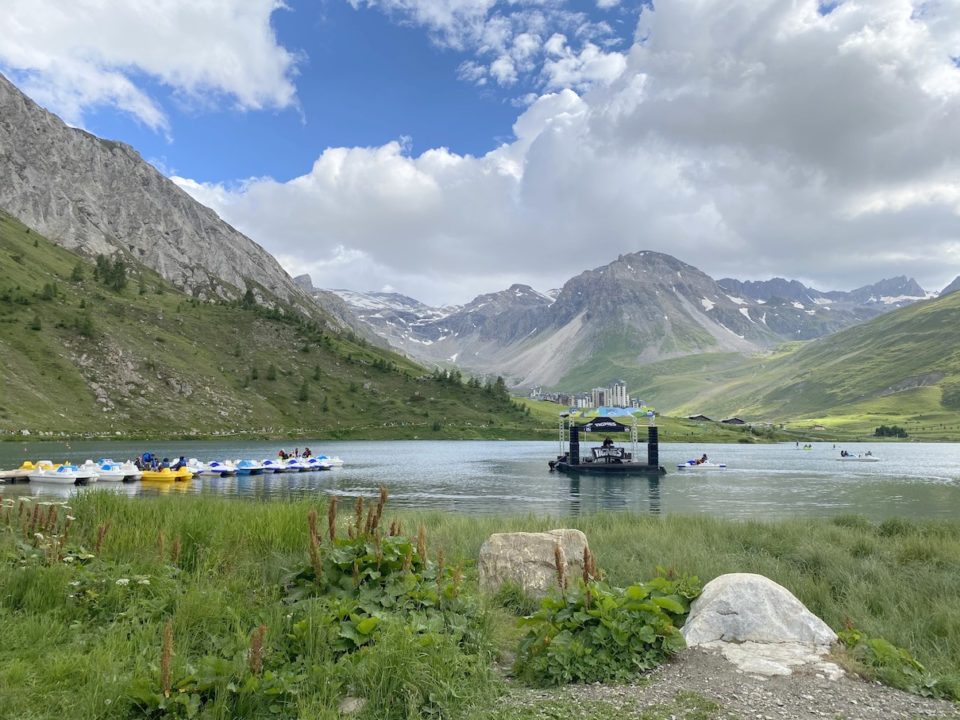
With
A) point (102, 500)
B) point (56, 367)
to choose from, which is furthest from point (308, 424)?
point (102, 500)

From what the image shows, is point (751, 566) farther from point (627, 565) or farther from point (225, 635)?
point (225, 635)

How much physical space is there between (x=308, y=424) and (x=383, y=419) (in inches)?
1037

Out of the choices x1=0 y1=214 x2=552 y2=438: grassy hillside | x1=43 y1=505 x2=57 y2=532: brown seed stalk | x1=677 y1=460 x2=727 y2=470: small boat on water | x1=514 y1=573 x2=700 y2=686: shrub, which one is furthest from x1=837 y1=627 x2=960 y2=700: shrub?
x1=0 y1=214 x2=552 y2=438: grassy hillside

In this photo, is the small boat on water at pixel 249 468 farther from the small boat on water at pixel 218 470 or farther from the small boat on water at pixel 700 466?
the small boat on water at pixel 700 466

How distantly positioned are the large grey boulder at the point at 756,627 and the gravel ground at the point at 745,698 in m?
0.51

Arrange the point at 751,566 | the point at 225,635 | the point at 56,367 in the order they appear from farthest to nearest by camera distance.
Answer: the point at 56,367 < the point at 751,566 < the point at 225,635

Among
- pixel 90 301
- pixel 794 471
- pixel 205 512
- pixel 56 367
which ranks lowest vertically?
pixel 794 471

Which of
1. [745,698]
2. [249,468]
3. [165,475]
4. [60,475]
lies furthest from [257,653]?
[249,468]

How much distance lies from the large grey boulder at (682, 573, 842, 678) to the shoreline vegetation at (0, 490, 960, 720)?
501 mm

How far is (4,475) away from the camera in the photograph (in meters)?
52.8

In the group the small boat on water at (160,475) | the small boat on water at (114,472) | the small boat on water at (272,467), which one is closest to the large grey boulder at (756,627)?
the small boat on water at (114,472)

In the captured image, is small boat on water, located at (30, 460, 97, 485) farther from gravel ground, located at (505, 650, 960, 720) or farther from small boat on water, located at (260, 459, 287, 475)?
gravel ground, located at (505, 650, 960, 720)

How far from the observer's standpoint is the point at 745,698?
680cm

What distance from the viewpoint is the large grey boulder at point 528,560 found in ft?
39.7
